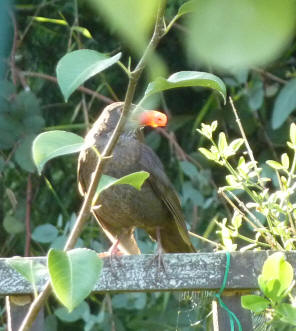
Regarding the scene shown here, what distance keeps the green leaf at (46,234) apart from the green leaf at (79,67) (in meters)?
2.31

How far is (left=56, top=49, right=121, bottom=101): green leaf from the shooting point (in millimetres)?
523

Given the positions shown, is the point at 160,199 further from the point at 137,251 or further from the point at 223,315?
the point at 223,315

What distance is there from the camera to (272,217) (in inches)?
64.5

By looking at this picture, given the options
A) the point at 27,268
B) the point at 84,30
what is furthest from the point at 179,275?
the point at 27,268

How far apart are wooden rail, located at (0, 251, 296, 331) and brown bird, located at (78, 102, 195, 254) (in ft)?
3.36

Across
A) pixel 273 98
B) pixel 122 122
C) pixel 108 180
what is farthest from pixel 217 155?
pixel 273 98

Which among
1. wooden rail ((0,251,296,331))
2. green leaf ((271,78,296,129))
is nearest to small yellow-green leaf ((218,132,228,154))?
wooden rail ((0,251,296,331))

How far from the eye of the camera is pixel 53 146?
63 centimetres

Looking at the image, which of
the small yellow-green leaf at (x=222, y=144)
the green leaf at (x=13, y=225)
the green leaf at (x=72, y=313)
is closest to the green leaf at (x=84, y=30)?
the small yellow-green leaf at (x=222, y=144)

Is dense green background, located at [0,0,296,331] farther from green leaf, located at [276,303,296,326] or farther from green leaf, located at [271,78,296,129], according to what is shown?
green leaf, located at [276,303,296,326]

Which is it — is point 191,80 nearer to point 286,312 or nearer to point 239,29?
point 239,29

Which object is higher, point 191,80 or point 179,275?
point 191,80

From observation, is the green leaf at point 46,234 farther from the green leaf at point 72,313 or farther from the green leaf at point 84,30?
the green leaf at point 84,30

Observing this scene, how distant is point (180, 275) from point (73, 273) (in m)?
0.85
